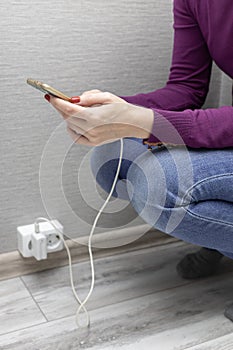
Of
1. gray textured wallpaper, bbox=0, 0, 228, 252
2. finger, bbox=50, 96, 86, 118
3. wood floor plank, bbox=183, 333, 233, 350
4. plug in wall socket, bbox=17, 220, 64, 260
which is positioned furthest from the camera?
plug in wall socket, bbox=17, 220, 64, 260

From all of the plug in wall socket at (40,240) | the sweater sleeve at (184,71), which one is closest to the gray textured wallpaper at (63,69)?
the plug in wall socket at (40,240)

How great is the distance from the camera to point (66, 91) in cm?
128

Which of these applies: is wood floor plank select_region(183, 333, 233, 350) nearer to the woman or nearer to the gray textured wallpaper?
the woman

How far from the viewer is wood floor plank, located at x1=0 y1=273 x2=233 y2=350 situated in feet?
3.47

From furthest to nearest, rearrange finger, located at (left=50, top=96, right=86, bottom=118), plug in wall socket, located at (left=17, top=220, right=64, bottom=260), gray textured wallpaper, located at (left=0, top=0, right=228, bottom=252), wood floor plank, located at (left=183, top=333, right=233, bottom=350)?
1. plug in wall socket, located at (left=17, top=220, right=64, bottom=260)
2. gray textured wallpaper, located at (left=0, top=0, right=228, bottom=252)
3. wood floor plank, located at (left=183, top=333, right=233, bottom=350)
4. finger, located at (left=50, top=96, right=86, bottom=118)

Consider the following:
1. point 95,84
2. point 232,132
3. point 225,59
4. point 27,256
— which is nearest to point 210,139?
point 232,132

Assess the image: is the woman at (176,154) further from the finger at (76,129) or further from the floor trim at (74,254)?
the floor trim at (74,254)

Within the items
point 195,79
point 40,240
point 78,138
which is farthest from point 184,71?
point 40,240

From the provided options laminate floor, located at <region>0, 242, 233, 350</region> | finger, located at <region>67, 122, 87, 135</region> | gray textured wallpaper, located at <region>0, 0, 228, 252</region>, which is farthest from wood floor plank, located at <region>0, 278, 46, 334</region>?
finger, located at <region>67, 122, 87, 135</region>

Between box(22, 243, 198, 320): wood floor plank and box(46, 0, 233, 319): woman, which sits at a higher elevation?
box(46, 0, 233, 319): woman

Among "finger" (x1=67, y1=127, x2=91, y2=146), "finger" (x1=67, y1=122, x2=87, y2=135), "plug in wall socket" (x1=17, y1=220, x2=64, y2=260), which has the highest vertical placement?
"finger" (x1=67, y1=122, x2=87, y2=135)

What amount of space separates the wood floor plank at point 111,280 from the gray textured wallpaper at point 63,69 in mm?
110

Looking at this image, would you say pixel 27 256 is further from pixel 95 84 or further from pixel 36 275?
pixel 95 84

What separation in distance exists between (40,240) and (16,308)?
18cm
